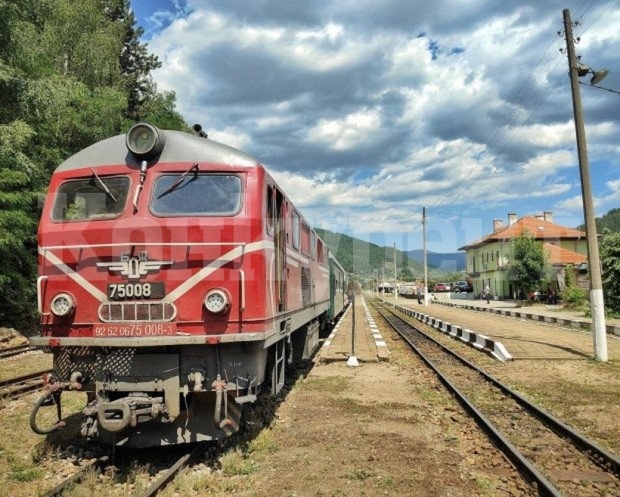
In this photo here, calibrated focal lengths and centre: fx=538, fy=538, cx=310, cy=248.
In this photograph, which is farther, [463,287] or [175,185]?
[463,287]

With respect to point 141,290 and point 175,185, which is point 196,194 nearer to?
point 175,185

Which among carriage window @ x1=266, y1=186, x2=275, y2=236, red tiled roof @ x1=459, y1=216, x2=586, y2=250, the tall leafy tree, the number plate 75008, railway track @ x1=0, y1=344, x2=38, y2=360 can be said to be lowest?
railway track @ x1=0, y1=344, x2=38, y2=360

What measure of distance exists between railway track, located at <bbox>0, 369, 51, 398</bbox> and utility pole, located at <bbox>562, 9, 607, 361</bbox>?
1220cm

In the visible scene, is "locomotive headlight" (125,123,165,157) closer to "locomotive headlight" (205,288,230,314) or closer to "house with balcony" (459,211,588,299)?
"locomotive headlight" (205,288,230,314)

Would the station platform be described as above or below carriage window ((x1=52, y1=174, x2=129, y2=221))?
below

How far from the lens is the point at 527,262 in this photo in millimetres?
38656

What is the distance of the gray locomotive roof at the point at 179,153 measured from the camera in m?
6.39

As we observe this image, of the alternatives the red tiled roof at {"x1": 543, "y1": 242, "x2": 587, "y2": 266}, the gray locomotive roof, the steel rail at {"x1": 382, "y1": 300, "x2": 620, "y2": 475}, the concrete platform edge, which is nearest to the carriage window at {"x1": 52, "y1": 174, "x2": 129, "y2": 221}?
the gray locomotive roof

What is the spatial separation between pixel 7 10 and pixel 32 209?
5.85 meters

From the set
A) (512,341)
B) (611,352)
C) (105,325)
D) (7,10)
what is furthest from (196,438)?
(7,10)

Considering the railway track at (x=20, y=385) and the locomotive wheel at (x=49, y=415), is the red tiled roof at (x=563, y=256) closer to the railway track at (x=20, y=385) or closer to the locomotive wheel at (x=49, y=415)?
the railway track at (x=20, y=385)

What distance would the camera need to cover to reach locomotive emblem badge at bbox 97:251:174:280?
231 inches

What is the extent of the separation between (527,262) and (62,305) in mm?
37500

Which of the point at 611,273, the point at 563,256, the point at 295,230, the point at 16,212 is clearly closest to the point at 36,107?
the point at 16,212
